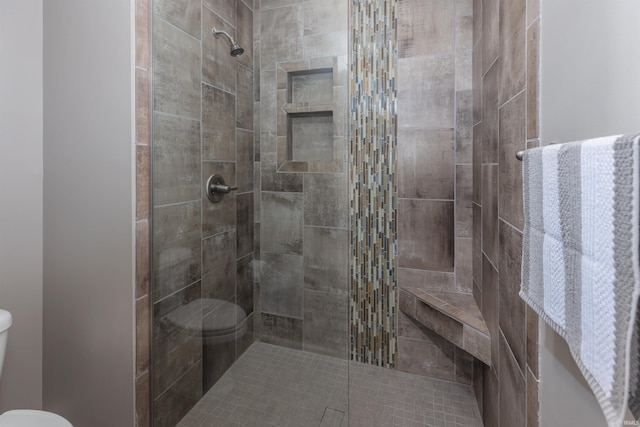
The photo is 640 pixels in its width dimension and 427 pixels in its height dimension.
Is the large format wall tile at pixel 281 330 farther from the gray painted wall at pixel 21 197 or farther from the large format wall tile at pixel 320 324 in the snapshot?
the gray painted wall at pixel 21 197

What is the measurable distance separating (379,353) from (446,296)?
1.95 ft

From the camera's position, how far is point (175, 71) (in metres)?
1.35

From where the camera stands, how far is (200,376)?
1385 mm

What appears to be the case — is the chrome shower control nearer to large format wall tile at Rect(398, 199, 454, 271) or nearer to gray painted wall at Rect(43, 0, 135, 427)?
gray painted wall at Rect(43, 0, 135, 427)

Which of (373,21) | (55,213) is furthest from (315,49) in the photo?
(55,213)

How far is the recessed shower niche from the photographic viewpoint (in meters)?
1.23

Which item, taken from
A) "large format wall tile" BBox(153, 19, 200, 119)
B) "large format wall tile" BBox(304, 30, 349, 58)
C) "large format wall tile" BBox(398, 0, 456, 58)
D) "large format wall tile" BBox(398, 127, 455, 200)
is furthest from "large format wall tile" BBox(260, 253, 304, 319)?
"large format wall tile" BBox(398, 0, 456, 58)

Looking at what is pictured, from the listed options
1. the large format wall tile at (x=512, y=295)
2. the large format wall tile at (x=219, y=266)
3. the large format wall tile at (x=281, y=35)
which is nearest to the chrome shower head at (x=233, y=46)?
the large format wall tile at (x=281, y=35)

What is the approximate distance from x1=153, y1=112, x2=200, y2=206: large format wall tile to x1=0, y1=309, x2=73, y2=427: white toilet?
2.16 feet

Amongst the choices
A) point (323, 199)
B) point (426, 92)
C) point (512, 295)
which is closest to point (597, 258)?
point (512, 295)

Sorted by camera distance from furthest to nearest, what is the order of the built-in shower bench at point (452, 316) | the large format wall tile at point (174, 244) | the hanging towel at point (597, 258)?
the built-in shower bench at point (452, 316) < the large format wall tile at point (174, 244) < the hanging towel at point (597, 258)

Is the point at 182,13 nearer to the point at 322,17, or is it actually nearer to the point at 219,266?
the point at 322,17

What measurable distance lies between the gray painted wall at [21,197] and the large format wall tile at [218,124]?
0.80m

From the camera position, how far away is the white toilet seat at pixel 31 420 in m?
1.18
